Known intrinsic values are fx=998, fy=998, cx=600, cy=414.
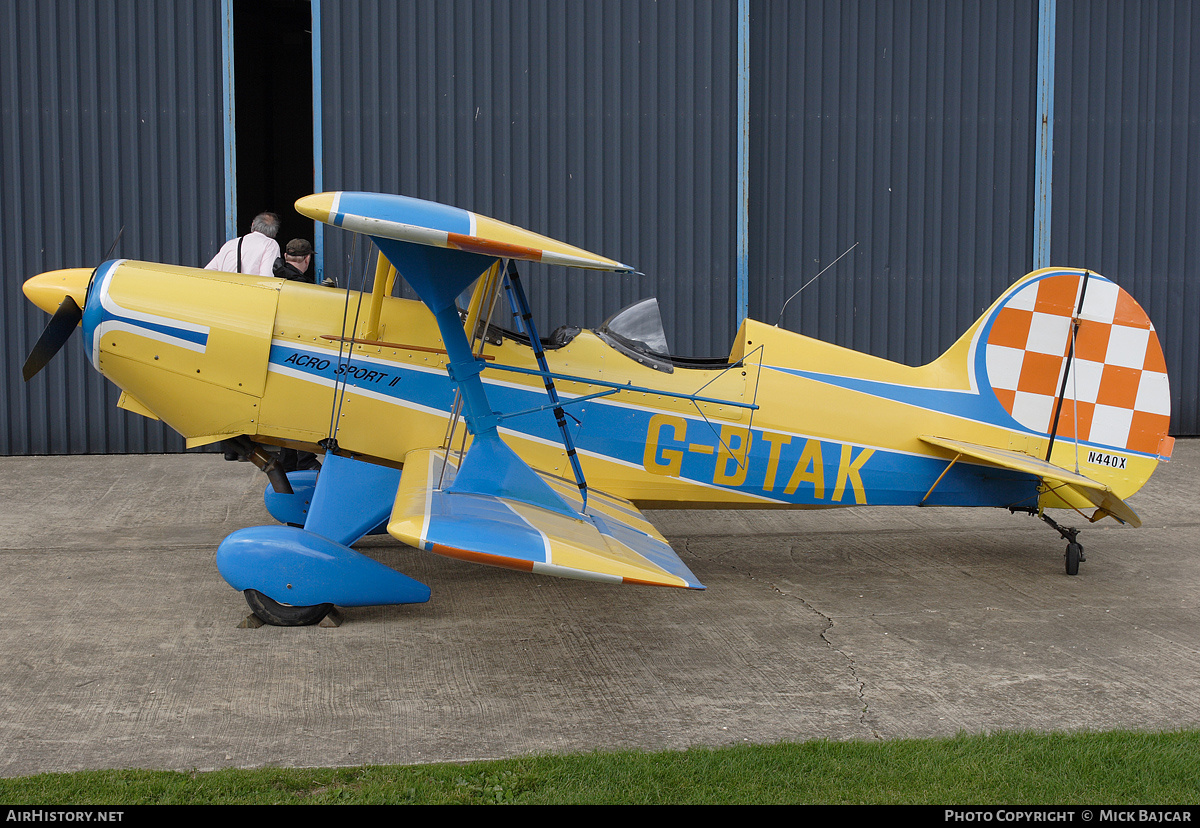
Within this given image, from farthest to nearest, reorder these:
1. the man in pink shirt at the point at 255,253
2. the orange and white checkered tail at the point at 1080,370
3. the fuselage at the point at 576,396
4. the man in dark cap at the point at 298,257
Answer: the man in pink shirt at the point at 255,253
the man in dark cap at the point at 298,257
the orange and white checkered tail at the point at 1080,370
the fuselage at the point at 576,396

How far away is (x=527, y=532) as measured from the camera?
13.9 ft

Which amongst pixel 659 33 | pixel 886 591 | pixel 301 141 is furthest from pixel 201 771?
pixel 301 141

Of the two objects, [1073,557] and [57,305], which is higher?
[57,305]

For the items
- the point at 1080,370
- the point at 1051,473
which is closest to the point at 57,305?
the point at 1051,473

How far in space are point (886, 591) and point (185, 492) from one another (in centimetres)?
562

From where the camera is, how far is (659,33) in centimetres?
1018

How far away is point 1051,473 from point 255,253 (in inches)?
208

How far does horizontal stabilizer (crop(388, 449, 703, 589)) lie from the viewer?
388 centimetres

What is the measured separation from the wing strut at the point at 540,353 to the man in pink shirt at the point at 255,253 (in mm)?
2486

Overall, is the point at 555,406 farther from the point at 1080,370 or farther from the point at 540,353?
the point at 1080,370

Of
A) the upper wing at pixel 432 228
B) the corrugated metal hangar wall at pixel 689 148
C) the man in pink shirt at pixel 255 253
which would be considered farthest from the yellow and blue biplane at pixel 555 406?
the corrugated metal hangar wall at pixel 689 148

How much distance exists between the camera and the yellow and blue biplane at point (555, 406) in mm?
4938

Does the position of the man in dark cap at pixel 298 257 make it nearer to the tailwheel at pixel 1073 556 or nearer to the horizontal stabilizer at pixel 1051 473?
the horizontal stabilizer at pixel 1051 473

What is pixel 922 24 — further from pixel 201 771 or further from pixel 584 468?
pixel 201 771
